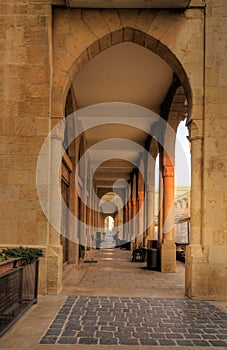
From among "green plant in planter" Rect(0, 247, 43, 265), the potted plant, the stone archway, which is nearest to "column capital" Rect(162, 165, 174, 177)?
the stone archway

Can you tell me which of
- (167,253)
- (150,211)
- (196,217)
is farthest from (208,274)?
(150,211)

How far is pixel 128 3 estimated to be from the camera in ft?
29.8

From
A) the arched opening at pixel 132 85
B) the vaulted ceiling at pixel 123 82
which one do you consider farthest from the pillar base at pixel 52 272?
the vaulted ceiling at pixel 123 82

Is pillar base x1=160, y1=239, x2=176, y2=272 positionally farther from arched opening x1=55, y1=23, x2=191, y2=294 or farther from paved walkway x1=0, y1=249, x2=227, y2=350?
paved walkway x1=0, y1=249, x2=227, y2=350

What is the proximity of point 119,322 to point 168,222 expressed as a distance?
8.87 m

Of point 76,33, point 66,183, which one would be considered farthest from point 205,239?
point 66,183

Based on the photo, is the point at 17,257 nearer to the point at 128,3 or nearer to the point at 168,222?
the point at 128,3

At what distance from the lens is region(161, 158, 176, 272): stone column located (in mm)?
14812

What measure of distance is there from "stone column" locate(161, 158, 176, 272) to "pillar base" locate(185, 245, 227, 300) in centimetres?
576

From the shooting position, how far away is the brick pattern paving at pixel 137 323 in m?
5.73

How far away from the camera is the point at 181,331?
20.5ft

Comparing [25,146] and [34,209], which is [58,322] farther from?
[25,146]

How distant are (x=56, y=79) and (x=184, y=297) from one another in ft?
18.7

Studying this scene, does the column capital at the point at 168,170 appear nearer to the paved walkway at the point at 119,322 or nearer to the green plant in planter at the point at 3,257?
the paved walkway at the point at 119,322
